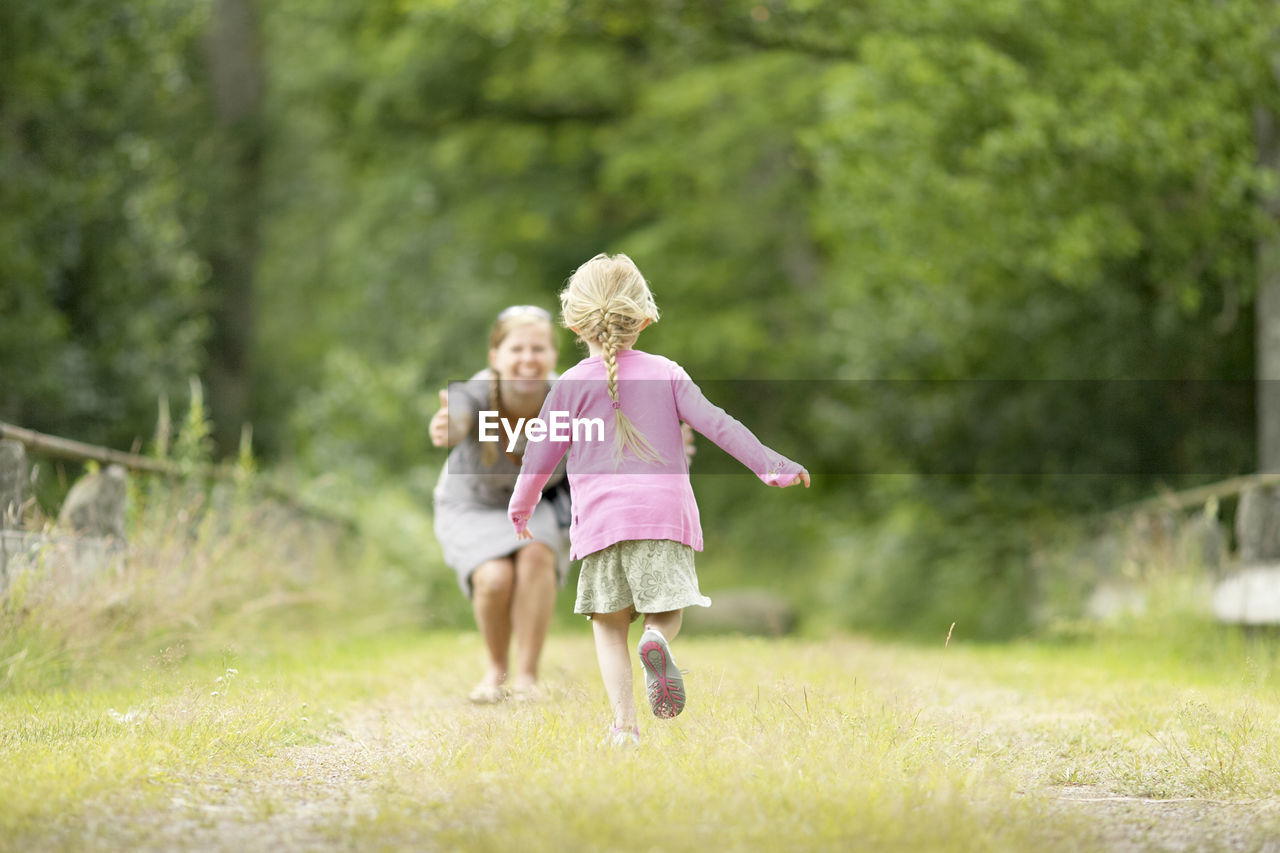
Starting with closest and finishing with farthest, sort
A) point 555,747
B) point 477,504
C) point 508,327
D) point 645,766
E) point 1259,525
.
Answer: point 645,766, point 555,747, point 508,327, point 477,504, point 1259,525

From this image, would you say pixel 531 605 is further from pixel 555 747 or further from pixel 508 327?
pixel 555 747

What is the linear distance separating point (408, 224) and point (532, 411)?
16077 millimetres

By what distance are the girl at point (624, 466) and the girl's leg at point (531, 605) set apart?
1.73 m

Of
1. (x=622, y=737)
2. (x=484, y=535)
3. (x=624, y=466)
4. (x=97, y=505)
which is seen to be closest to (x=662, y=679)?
(x=622, y=737)

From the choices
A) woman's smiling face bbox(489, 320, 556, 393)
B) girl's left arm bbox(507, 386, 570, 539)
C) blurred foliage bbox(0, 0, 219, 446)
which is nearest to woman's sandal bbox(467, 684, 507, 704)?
woman's smiling face bbox(489, 320, 556, 393)

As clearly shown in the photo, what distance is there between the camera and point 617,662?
16.5 feet

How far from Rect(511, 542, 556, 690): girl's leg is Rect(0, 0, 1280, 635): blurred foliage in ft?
22.9

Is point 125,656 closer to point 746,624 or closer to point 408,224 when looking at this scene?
point 746,624

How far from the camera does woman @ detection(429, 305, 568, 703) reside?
691 cm

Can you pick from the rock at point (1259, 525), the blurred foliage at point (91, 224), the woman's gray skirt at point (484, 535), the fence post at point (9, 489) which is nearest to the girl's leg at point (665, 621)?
the woman's gray skirt at point (484, 535)

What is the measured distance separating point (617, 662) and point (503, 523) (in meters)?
2.12

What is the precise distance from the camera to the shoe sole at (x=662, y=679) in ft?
15.2

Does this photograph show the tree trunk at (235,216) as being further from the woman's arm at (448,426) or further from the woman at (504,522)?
the woman's arm at (448,426)

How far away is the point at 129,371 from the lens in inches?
669
